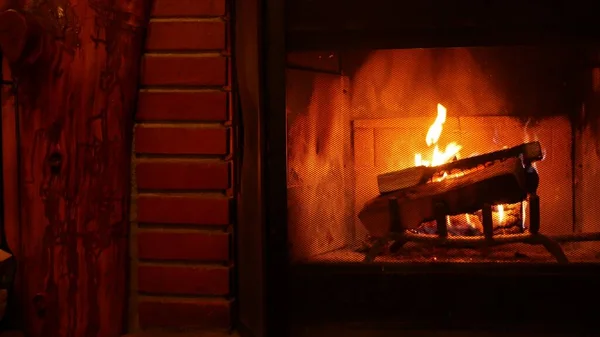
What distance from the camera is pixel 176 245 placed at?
1.88 meters

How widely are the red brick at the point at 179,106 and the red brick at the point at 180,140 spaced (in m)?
0.03

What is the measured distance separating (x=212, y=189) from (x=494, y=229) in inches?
32.4

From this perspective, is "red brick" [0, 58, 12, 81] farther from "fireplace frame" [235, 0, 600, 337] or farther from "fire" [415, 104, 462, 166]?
"fire" [415, 104, 462, 166]

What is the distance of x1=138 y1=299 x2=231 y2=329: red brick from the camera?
1869 millimetres

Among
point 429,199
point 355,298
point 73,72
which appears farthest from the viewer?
point 429,199

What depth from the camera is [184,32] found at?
6.08 ft

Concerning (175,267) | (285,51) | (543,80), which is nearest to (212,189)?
(175,267)

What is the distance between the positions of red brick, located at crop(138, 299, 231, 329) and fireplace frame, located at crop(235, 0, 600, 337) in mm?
82

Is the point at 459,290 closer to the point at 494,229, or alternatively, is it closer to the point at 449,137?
the point at 494,229

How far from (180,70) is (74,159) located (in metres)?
0.36

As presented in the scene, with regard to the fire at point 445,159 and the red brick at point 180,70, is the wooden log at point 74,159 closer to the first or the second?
the red brick at point 180,70

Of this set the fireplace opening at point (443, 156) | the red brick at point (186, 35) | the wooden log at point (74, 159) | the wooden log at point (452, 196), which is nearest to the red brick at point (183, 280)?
the wooden log at point (74, 159)

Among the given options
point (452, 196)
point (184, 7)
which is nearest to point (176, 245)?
point (184, 7)

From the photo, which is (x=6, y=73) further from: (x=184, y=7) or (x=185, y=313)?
(x=185, y=313)
